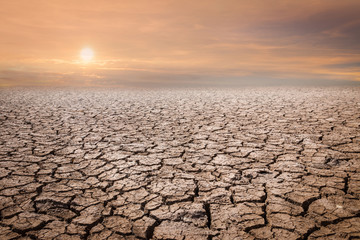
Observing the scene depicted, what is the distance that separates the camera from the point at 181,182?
263 cm

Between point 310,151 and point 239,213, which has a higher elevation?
point 310,151

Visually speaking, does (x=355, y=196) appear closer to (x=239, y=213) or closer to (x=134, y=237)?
(x=239, y=213)

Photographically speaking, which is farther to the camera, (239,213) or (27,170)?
(27,170)

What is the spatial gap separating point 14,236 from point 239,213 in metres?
1.69

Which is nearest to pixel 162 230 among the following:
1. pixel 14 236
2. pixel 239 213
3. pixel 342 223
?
pixel 239 213

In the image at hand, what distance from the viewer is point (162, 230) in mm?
1870

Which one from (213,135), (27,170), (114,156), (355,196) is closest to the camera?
(355,196)

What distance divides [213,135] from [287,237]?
107 inches

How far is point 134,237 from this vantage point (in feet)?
5.90

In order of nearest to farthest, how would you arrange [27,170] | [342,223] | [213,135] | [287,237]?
[287,237] < [342,223] < [27,170] < [213,135]

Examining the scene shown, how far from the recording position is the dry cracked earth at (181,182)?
74.6 inches

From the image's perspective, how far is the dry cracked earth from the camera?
6.22 feet

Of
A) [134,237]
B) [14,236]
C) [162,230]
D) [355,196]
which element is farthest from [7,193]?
[355,196]

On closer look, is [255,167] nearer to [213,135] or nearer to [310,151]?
[310,151]
